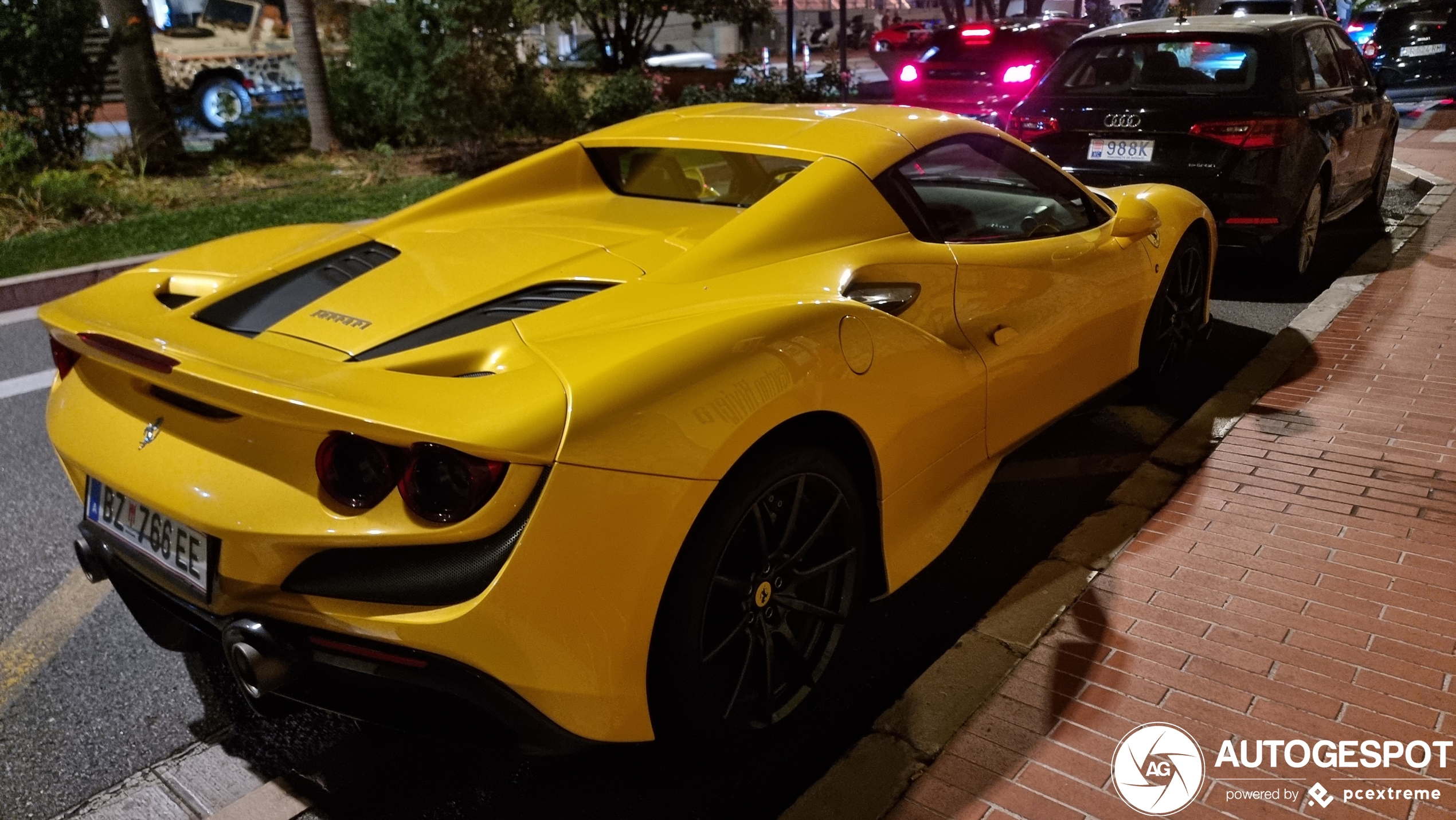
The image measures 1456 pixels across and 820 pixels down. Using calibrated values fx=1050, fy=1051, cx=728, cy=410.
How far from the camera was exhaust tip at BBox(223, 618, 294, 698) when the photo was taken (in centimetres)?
202

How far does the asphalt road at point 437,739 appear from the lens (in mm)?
2432

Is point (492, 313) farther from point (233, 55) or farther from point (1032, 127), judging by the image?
point (233, 55)

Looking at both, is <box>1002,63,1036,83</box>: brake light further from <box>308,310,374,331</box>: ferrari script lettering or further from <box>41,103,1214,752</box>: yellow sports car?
<box>308,310,374,331</box>: ferrari script lettering

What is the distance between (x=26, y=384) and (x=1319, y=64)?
306 inches

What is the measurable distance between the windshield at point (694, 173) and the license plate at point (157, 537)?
1802 millimetres

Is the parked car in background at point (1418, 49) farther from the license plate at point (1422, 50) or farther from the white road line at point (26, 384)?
the white road line at point (26, 384)

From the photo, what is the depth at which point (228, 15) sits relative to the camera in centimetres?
1673

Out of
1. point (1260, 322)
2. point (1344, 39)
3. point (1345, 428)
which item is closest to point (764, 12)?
point (1344, 39)

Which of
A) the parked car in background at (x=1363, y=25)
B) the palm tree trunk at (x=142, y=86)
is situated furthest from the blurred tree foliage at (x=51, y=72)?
the parked car in background at (x=1363, y=25)

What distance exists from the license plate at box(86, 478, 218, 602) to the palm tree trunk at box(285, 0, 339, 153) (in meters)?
10.8

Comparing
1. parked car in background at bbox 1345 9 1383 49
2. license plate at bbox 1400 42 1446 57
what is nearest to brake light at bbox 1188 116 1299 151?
→ license plate at bbox 1400 42 1446 57

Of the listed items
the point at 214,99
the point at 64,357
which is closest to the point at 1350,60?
the point at 64,357

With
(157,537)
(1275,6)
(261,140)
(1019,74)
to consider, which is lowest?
(157,537)

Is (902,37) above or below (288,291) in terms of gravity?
above
